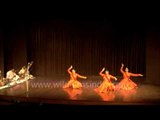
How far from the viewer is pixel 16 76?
1287cm

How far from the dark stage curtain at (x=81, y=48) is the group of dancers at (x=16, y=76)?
0.79 meters

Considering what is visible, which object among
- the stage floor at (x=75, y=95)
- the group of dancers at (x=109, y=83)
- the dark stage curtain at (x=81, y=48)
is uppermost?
the dark stage curtain at (x=81, y=48)

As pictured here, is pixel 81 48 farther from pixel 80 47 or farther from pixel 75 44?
pixel 75 44

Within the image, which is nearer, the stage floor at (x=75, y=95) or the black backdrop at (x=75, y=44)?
the stage floor at (x=75, y=95)

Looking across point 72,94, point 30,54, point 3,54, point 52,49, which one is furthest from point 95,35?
point 72,94

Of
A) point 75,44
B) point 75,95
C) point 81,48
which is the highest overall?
point 75,44

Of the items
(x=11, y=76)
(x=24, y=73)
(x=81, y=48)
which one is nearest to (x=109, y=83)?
(x=11, y=76)

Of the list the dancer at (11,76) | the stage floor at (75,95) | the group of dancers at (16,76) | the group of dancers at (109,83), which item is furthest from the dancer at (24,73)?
the group of dancers at (109,83)

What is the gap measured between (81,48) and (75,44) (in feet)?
0.97

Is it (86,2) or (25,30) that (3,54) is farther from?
(86,2)

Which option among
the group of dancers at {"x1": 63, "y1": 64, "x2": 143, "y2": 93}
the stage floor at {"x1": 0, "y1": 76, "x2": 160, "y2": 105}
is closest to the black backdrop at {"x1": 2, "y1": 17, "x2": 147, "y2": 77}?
the stage floor at {"x1": 0, "y1": 76, "x2": 160, "y2": 105}

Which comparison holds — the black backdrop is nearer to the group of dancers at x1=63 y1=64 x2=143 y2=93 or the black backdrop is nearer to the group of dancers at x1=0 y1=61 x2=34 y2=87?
the group of dancers at x1=0 y1=61 x2=34 y2=87

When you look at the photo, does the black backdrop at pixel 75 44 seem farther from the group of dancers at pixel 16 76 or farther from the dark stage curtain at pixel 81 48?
the group of dancers at pixel 16 76

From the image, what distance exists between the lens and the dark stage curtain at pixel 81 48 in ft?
47.6
